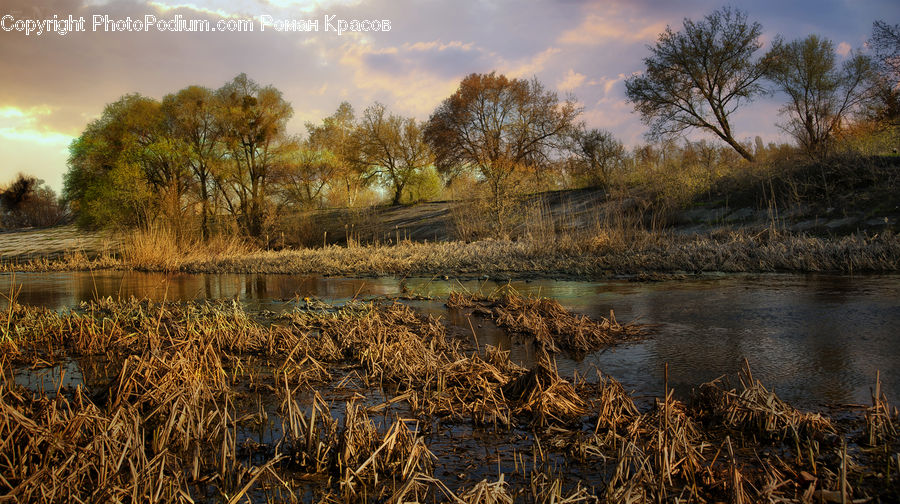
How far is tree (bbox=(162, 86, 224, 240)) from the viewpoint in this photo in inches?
1305

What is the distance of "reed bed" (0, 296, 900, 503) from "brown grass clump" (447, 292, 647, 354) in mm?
1381

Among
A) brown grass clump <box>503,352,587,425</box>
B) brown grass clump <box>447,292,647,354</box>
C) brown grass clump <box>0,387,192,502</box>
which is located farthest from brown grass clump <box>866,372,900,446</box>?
brown grass clump <box>0,387,192,502</box>

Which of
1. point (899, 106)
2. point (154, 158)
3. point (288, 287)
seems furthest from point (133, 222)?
point (899, 106)

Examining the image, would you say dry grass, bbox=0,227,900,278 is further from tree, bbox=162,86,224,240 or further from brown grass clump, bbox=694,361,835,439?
tree, bbox=162,86,224,240

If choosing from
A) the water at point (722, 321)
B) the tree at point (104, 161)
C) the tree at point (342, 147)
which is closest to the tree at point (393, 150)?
the tree at point (342, 147)

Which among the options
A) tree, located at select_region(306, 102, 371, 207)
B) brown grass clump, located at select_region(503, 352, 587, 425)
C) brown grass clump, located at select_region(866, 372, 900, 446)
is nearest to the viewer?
brown grass clump, located at select_region(866, 372, 900, 446)

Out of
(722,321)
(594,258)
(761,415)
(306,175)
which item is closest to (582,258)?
(594,258)

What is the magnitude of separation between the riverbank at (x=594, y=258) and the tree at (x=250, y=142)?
14640 mm

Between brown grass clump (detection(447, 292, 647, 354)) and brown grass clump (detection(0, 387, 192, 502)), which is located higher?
brown grass clump (detection(0, 387, 192, 502))

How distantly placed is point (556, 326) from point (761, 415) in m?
2.99

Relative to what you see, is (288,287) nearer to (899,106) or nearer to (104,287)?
(104,287)

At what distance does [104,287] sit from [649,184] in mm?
19704

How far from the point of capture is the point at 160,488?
2393 mm

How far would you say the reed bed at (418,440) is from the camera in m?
2.49
